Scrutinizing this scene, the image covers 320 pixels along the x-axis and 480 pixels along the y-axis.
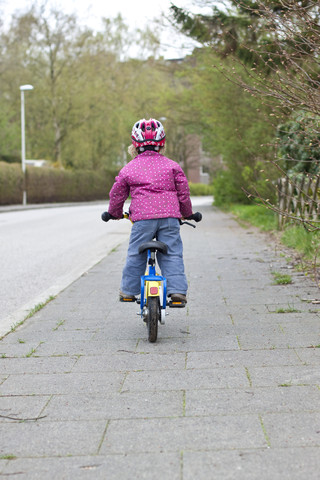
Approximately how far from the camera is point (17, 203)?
39.1 metres

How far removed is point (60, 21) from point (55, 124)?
7.82 meters

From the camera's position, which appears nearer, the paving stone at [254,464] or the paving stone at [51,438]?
the paving stone at [254,464]

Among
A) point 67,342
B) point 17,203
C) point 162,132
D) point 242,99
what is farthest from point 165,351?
point 17,203

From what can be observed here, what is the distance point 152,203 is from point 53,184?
40315 millimetres

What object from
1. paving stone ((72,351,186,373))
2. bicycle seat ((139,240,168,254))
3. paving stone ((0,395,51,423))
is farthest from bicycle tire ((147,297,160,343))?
paving stone ((0,395,51,423))

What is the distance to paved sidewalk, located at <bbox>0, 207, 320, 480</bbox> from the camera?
9.25 feet

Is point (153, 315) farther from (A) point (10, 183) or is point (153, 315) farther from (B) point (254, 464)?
(A) point (10, 183)

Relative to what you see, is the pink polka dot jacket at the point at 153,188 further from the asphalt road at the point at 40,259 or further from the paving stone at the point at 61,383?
the asphalt road at the point at 40,259

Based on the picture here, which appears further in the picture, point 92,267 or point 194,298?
point 92,267

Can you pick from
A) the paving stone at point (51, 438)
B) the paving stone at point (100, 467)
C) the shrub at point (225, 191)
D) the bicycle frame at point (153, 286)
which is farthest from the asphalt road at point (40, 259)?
the shrub at point (225, 191)

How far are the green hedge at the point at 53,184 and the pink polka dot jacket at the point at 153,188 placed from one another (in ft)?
105

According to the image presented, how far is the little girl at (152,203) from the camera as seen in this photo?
5.17 meters

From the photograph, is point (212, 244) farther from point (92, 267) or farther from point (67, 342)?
point (67, 342)

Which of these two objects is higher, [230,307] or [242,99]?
[242,99]
